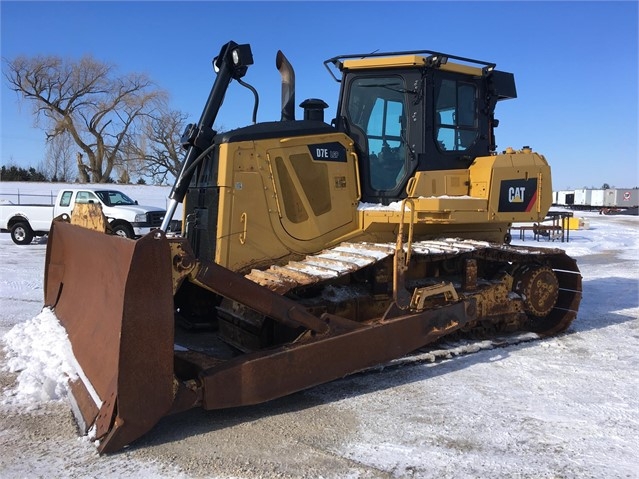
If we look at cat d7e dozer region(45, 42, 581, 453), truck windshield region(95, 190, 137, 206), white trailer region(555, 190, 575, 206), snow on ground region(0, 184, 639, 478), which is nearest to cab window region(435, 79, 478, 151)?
cat d7e dozer region(45, 42, 581, 453)

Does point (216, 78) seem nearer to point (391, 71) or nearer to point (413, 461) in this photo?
point (391, 71)

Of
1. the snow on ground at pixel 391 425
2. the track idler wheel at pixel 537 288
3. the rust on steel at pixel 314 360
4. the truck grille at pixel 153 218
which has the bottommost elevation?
the snow on ground at pixel 391 425

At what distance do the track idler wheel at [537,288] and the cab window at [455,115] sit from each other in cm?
159

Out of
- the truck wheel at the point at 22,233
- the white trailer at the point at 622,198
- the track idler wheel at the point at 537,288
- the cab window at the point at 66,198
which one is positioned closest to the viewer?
the track idler wheel at the point at 537,288

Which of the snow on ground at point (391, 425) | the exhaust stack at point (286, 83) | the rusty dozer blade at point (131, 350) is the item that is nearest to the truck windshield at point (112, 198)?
the snow on ground at point (391, 425)

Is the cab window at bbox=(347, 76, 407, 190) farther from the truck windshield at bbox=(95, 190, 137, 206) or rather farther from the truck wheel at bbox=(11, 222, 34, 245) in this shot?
the truck wheel at bbox=(11, 222, 34, 245)

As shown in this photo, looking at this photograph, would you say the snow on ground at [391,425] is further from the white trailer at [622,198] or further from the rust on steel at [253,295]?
the white trailer at [622,198]

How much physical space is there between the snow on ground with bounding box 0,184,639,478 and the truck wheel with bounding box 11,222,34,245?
13.5 metres

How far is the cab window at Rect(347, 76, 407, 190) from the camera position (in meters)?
5.59

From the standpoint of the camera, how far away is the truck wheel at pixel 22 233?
17764mm

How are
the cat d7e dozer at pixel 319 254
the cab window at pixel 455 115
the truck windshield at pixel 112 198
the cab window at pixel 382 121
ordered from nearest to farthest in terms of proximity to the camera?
the cat d7e dozer at pixel 319 254 < the cab window at pixel 382 121 < the cab window at pixel 455 115 < the truck windshield at pixel 112 198

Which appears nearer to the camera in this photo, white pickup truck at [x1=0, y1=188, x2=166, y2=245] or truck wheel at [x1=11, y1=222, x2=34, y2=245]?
white pickup truck at [x1=0, y1=188, x2=166, y2=245]

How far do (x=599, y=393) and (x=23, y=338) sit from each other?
215 inches

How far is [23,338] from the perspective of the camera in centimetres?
562
